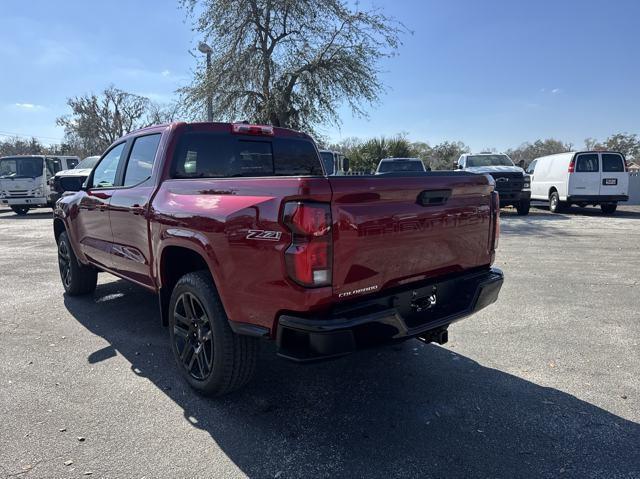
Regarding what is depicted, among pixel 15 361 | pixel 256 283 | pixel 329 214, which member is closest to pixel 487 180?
pixel 329 214

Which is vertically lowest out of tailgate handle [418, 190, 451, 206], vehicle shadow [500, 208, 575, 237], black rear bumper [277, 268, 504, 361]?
vehicle shadow [500, 208, 575, 237]

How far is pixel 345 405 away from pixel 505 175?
523 inches

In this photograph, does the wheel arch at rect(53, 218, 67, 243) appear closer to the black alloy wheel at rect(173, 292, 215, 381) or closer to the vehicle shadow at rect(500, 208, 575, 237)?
the black alloy wheel at rect(173, 292, 215, 381)

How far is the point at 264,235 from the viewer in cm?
248

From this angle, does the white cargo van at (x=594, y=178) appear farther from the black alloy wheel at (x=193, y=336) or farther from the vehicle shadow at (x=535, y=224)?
the black alloy wheel at (x=193, y=336)

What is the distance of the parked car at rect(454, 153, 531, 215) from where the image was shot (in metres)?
14.6

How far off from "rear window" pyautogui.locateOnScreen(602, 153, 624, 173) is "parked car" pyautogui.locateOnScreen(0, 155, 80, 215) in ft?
67.2

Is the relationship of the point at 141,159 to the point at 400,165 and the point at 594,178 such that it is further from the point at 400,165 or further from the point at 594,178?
the point at 594,178

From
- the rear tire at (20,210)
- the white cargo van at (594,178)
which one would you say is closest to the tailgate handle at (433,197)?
the white cargo van at (594,178)

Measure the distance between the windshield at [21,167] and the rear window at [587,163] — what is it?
66.5 ft

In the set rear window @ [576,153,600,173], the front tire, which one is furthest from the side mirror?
rear window @ [576,153,600,173]

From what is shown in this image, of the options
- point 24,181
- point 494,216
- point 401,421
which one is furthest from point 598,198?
point 24,181

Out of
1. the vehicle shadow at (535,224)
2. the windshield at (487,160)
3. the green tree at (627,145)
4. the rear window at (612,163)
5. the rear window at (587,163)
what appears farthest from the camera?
the green tree at (627,145)

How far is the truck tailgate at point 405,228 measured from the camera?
8.05 feet
